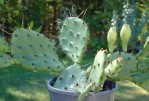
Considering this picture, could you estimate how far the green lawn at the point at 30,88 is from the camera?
3.83 meters

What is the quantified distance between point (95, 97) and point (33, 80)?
2337 mm

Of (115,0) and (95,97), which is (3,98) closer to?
(95,97)

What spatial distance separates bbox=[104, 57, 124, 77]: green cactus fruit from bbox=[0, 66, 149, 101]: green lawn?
178 cm

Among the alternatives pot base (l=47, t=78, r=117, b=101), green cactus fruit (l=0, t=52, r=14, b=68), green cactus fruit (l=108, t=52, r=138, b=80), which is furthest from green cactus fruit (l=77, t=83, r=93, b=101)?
green cactus fruit (l=0, t=52, r=14, b=68)

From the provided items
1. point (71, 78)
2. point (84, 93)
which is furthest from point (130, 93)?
point (84, 93)

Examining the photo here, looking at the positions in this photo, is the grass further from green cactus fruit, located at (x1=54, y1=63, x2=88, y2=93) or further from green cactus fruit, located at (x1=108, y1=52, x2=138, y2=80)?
green cactus fruit, located at (x1=108, y1=52, x2=138, y2=80)

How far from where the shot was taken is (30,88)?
412 cm

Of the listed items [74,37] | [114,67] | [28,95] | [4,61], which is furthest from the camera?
[28,95]

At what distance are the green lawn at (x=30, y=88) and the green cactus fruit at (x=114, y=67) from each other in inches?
69.9

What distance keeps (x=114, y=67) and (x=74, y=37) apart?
2.08ft

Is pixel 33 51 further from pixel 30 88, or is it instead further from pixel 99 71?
pixel 30 88

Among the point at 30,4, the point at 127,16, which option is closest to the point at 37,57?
the point at 127,16

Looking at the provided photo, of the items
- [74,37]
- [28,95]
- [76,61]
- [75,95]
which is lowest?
[28,95]

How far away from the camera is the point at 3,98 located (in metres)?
3.79
